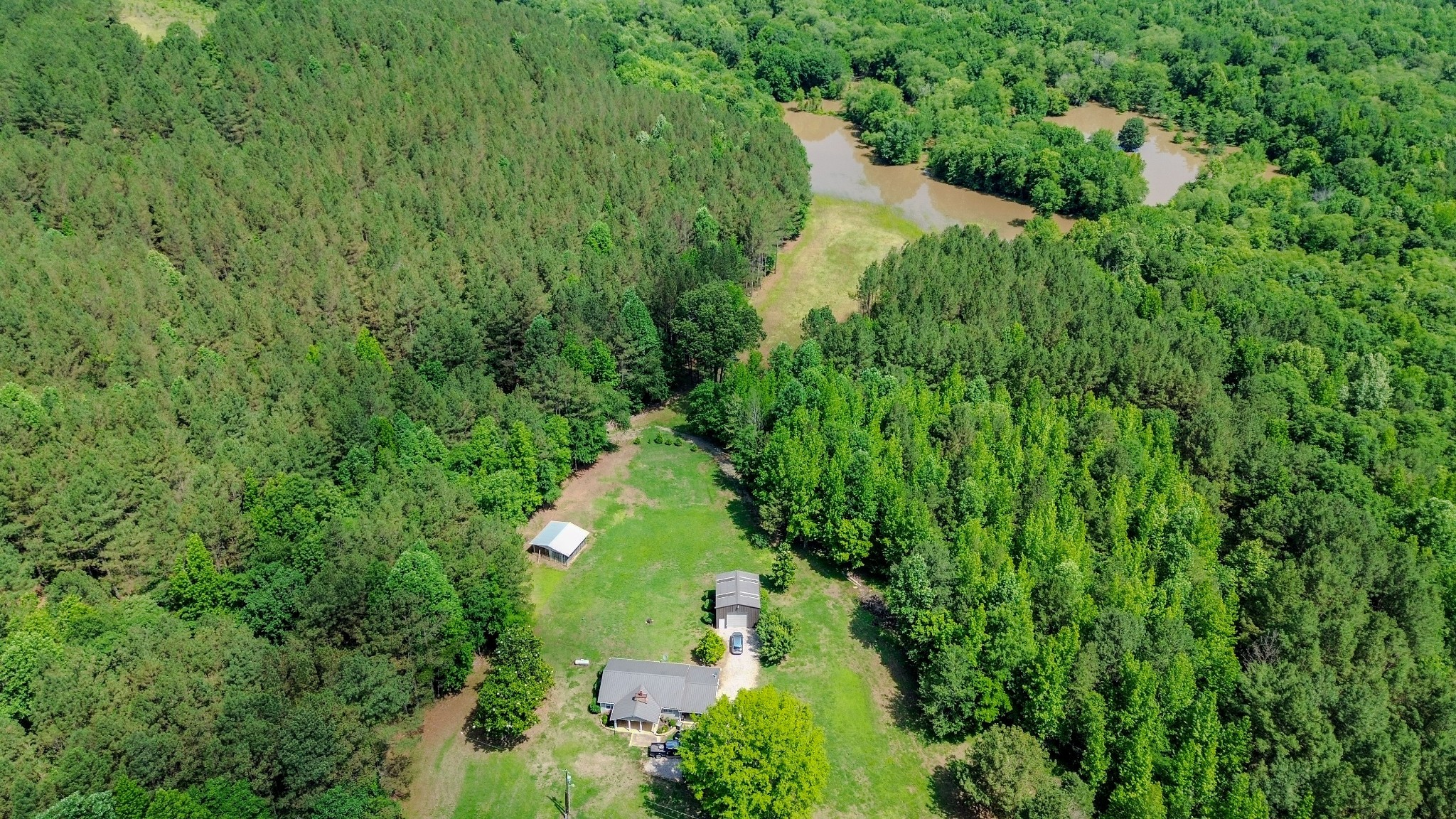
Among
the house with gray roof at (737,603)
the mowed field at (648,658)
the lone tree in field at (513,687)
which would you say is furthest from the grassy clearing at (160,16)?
the house with gray roof at (737,603)

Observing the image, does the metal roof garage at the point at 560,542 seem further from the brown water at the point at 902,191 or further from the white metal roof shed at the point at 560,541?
the brown water at the point at 902,191

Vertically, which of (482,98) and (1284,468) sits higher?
(482,98)

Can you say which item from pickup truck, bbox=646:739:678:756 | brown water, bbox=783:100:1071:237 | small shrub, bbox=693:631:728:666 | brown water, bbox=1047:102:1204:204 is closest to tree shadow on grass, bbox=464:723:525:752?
pickup truck, bbox=646:739:678:756

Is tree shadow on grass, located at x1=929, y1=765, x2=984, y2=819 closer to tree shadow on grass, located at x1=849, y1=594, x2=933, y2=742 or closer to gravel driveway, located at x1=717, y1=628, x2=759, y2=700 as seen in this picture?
tree shadow on grass, located at x1=849, y1=594, x2=933, y2=742

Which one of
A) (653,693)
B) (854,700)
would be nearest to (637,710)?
(653,693)

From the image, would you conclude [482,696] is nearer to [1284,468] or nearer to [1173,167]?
[1284,468]

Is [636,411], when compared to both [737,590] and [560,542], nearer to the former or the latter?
[560,542]

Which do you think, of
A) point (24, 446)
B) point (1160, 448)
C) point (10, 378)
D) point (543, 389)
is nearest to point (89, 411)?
point (24, 446)
